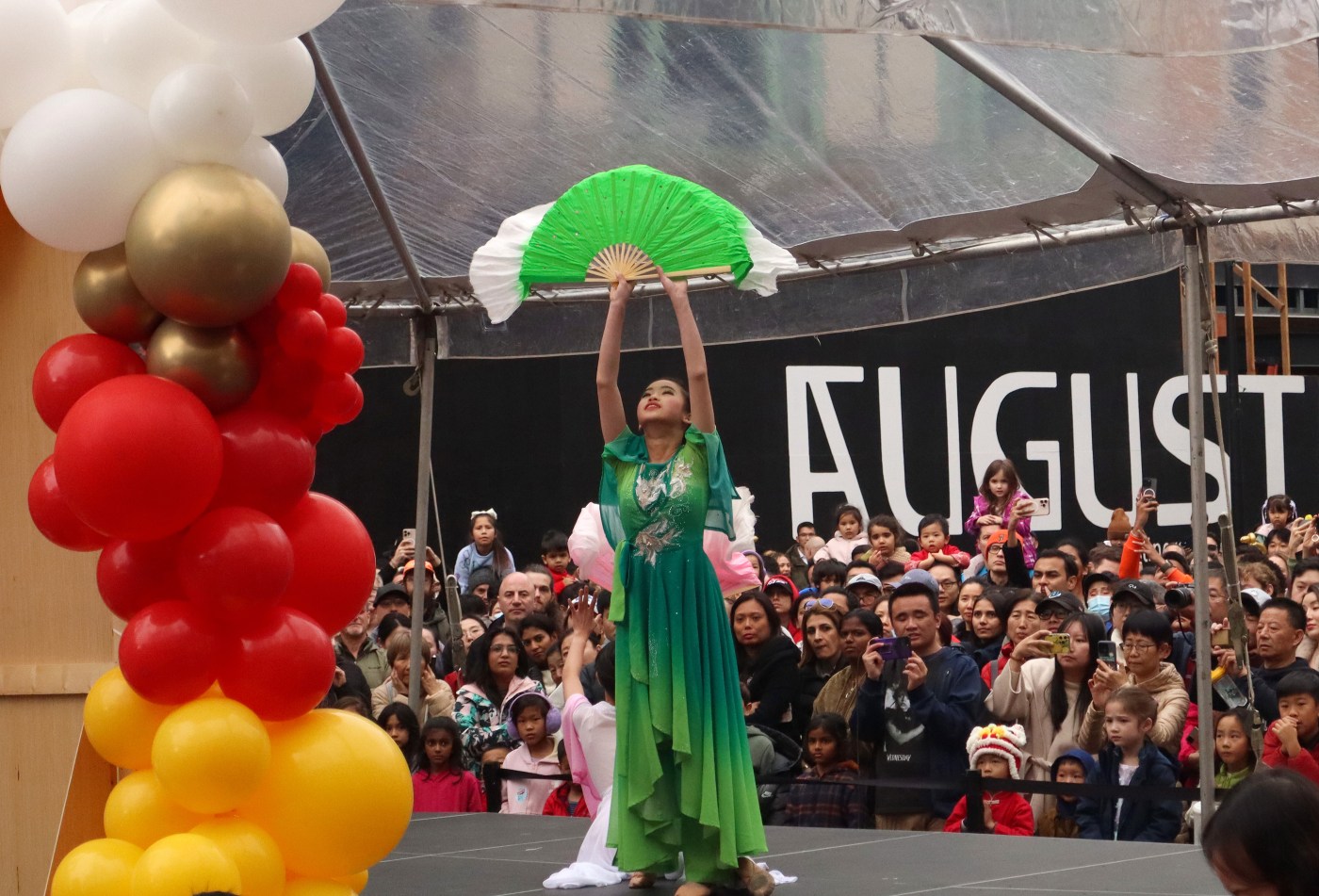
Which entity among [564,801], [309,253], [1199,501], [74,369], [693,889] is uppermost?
[309,253]

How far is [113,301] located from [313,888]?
1170mm

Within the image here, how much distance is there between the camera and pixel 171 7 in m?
3.15

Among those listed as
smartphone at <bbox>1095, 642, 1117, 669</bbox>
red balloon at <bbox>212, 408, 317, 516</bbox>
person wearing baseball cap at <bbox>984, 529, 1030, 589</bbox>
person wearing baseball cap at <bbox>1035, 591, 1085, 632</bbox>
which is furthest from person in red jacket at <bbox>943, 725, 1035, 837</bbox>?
red balloon at <bbox>212, 408, 317, 516</bbox>

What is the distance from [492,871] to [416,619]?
2152 mm

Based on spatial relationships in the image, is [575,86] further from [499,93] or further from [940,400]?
[940,400]

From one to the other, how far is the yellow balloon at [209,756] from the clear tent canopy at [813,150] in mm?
2444

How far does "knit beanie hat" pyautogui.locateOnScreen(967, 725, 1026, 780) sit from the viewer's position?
6.46 m

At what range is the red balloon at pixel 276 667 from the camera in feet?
10.5

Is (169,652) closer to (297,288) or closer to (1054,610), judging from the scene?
(297,288)

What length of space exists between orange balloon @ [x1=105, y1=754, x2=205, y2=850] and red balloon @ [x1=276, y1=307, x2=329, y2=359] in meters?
0.84

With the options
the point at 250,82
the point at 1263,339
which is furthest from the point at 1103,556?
the point at 1263,339

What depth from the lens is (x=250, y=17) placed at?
126 inches

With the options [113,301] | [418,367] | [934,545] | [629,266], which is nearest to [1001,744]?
[629,266]

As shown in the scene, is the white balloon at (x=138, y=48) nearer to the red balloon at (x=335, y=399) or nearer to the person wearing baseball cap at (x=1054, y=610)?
the red balloon at (x=335, y=399)
